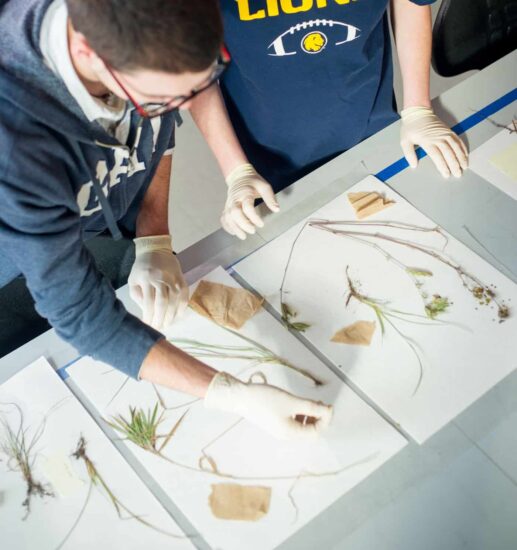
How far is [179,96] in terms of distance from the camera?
888 mm

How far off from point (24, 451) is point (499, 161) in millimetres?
1065

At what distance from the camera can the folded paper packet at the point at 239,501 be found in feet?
3.15

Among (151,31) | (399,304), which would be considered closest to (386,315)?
(399,304)

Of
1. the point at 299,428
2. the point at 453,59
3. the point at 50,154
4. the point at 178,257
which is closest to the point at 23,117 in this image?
the point at 50,154

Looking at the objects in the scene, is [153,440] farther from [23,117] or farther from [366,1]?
[366,1]

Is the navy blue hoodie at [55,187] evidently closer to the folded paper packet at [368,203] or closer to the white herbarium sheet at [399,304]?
the white herbarium sheet at [399,304]

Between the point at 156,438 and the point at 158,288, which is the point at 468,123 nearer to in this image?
the point at 158,288

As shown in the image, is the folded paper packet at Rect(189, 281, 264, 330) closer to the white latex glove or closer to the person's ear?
the white latex glove

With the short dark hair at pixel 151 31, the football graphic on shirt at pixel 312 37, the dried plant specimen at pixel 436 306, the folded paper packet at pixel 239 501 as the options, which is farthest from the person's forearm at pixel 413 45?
the folded paper packet at pixel 239 501

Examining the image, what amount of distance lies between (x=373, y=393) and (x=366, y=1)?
2.56 feet

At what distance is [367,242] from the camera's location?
1245mm

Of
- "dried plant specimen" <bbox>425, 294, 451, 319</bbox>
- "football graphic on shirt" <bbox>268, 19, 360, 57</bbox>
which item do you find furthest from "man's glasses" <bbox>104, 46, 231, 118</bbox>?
"dried plant specimen" <bbox>425, 294, 451, 319</bbox>

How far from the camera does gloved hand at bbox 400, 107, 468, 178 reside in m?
1.32

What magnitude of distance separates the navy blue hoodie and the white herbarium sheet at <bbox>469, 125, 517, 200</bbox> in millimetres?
690
